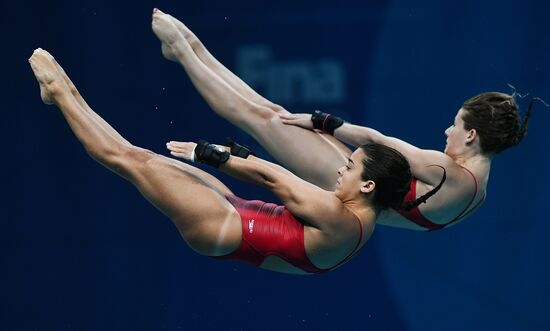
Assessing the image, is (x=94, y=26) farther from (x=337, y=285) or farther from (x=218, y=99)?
(x=337, y=285)

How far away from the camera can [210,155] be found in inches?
139

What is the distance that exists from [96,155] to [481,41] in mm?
3015

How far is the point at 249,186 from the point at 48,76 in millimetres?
2148

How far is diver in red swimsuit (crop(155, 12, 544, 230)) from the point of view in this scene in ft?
13.3

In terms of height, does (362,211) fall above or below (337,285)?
above

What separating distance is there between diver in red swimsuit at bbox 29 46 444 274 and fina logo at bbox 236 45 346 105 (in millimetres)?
1957

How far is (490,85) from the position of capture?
570 cm

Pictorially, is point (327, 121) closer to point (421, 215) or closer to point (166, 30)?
point (421, 215)

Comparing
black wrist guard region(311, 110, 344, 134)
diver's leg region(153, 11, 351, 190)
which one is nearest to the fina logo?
diver's leg region(153, 11, 351, 190)

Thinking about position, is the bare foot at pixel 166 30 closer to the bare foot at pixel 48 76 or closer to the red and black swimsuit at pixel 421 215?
the bare foot at pixel 48 76

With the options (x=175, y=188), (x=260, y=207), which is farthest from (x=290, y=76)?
(x=175, y=188)

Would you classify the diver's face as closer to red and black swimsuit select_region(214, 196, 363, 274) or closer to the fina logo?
red and black swimsuit select_region(214, 196, 363, 274)

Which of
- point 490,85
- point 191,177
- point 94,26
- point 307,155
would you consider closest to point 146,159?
point 191,177

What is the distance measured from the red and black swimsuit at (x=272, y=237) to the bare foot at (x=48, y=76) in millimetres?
924
